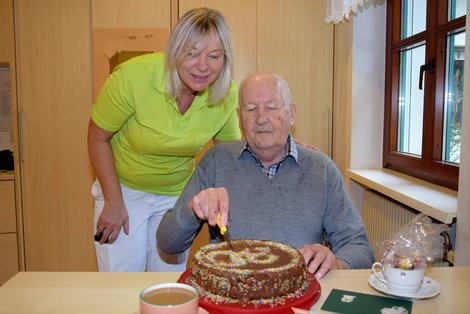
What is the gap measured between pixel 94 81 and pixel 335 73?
5.32 feet

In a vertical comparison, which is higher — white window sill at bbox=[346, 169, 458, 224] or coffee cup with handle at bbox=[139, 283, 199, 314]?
coffee cup with handle at bbox=[139, 283, 199, 314]

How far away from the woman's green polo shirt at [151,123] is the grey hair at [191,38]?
55mm

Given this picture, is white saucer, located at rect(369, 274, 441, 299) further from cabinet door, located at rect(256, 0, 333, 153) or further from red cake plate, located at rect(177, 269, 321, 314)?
cabinet door, located at rect(256, 0, 333, 153)

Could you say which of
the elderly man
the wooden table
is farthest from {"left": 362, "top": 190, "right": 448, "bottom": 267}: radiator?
the wooden table

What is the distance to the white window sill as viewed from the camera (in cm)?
175

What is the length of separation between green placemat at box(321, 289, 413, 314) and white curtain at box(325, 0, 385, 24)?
1.99 metres

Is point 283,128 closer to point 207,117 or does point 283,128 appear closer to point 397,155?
point 207,117

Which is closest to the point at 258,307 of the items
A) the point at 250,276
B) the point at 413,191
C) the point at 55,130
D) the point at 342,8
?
the point at 250,276

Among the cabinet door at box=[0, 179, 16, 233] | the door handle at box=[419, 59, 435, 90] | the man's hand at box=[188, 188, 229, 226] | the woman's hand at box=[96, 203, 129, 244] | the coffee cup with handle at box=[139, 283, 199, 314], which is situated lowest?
the cabinet door at box=[0, 179, 16, 233]

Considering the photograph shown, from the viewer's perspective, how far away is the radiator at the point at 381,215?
2.32 metres

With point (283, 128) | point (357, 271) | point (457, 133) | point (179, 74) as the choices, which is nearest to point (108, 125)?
point (179, 74)

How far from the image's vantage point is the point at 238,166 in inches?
60.5

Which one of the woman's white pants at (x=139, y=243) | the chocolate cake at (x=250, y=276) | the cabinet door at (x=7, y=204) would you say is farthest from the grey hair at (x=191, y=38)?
the cabinet door at (x=7, y=204)

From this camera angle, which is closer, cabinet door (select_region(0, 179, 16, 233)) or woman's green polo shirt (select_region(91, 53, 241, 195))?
woman's green polo shirt (select_region(91, 53, 241, 195))
